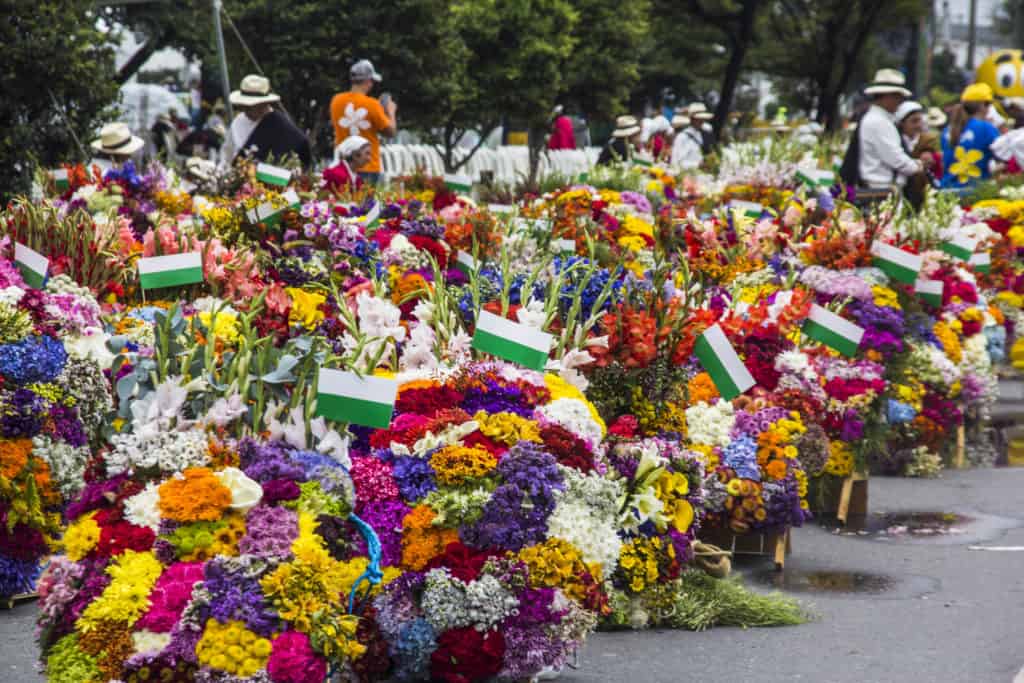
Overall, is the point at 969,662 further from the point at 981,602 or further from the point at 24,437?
the point at 24,437

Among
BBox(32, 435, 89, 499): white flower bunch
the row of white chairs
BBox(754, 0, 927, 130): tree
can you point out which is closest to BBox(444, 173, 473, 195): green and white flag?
BBox(32, 435, 89, 499): white flower bunch

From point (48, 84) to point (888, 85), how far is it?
24.7 ft

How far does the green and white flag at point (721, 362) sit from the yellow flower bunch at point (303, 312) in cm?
162

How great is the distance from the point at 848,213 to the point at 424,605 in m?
5.96

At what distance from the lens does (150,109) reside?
88.8ft

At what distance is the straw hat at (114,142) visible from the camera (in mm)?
12383

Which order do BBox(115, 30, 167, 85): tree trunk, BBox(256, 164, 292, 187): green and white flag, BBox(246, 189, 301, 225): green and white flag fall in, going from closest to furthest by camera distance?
BBox(246, 189, 301, 225): green and white flag < BBox(256, 164, 292, 187): green and white flag < BBox(115, 30, 167, 85): tree trunk

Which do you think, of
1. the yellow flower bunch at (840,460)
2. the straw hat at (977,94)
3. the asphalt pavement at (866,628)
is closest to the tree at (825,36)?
the straw hat at (977,94)

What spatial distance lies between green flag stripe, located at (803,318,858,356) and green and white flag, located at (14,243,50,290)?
12.8ft

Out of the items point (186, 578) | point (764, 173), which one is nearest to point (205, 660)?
point (186, 578)

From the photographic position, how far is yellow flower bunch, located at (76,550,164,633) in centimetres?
438

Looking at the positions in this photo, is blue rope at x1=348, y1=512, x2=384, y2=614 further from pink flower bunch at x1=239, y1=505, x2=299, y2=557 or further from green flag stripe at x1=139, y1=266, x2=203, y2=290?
green flag stripe at x1=139, y1=266, x2=203, y2=290

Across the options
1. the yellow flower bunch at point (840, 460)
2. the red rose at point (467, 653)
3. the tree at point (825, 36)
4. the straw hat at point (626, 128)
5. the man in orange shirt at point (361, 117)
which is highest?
the tree at point (825, 36)

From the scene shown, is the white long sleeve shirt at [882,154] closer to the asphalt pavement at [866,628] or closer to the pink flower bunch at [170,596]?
the asphalt pavement at [866,628]
